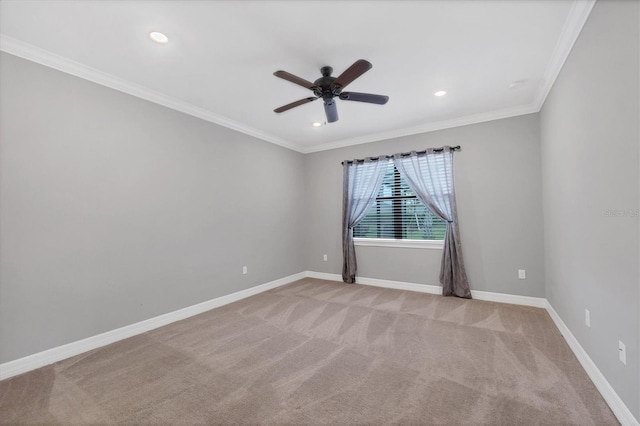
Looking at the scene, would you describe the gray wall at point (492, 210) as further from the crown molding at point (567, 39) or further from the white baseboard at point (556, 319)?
the crown molding at point (567, 39)

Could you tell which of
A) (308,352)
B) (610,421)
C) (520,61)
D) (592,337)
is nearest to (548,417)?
(610,421)

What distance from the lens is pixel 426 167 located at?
4121 millimetres

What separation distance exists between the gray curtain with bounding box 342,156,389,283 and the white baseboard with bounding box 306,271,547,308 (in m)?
0.31

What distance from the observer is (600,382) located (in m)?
1.77

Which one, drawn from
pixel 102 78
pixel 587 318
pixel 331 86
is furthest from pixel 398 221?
pixel 102 78

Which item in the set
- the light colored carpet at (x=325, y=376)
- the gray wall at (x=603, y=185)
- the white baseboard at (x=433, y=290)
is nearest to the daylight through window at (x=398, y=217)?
the white baseboard at (x=433, y=290)

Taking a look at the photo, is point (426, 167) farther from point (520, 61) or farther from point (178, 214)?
point (178, 214)

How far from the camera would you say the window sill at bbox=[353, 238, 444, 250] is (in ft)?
13.3

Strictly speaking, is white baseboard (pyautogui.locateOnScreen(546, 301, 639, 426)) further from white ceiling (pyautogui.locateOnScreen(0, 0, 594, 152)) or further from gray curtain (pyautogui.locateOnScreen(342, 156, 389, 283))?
gray curtain (pyautogui.locateOnScreen(342, 156, 389, 283))

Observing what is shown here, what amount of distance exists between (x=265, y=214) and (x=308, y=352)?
2.55 meters

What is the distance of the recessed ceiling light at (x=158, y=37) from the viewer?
2.02 meters

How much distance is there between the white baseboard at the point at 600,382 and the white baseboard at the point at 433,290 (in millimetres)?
859

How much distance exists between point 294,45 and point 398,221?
3.14 m

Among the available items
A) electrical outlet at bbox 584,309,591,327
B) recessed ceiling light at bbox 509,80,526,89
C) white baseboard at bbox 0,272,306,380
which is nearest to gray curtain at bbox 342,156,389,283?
white baseboard at bbox 0,272,306,380
